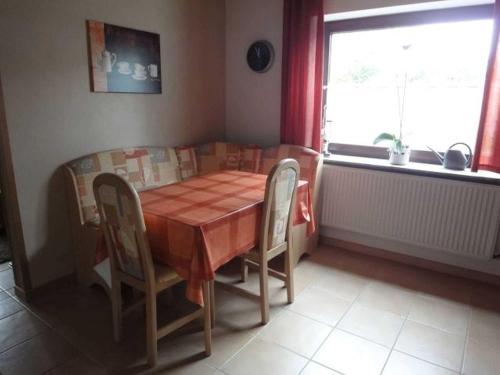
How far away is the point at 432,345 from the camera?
200 cm

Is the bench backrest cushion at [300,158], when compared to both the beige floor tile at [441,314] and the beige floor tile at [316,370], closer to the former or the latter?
the beige floor tile at [441,314]

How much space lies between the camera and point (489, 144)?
250cm

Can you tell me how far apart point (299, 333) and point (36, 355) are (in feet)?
4.69

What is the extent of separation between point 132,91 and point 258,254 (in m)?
1.66

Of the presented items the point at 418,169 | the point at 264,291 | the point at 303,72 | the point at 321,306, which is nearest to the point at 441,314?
the point at 321,306

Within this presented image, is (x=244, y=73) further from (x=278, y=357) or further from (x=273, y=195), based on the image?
(x=278, y=357)

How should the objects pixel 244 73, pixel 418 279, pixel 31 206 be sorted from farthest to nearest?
pixel 244 73 → pixel 418 279 → pixel 31 206

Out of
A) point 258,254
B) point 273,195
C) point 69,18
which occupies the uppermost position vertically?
point 69,18

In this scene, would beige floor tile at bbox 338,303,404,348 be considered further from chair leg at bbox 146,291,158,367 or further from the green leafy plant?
the green leafy plant

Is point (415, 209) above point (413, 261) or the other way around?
above

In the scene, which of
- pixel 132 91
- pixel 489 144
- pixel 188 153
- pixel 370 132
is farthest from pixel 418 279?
pixel 132 91

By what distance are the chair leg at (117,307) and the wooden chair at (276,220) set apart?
0.76 metres

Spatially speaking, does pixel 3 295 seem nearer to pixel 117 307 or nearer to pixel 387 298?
pixel 117 307

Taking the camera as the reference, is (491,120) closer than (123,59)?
Yes
